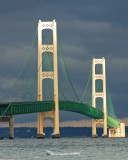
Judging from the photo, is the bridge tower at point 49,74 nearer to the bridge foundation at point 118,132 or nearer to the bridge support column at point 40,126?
the bridge support column at point 40,126

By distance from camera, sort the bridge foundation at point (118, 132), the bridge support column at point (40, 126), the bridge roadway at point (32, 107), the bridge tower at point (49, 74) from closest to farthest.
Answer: the bridge roadway at point (32, 107)
the bridge tower at point (49, 74)
the bridge support column at point (40, 126)
the bridge foundation at point (118, 132)

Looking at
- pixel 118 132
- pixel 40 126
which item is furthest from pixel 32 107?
pixel 118 132

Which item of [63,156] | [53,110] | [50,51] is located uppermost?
[50,51]

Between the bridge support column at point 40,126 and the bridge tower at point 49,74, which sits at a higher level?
the bridge tower at point 49,74

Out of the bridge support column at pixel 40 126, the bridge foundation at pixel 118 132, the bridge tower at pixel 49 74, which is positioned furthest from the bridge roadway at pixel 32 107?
the bridge foundation at pixel 118 132

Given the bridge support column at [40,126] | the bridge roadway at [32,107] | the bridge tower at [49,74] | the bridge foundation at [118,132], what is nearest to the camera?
the bridge roadway at [32,107]

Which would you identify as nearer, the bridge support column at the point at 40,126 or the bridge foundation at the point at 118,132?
the bridge support column at the point at 40,126

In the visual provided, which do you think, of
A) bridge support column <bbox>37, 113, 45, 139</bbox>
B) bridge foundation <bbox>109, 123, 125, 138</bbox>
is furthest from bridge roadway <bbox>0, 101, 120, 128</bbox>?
bridge foundation <bbox>109, 123, 125, 138</bbox>

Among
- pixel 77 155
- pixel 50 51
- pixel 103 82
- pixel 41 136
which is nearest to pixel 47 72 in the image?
pixel 50 51

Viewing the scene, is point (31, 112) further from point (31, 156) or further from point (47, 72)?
point (31, 156)

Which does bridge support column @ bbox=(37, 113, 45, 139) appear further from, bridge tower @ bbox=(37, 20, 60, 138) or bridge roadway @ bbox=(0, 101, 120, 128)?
bridge roadway @ bbox=(0, 101, 120, 128)

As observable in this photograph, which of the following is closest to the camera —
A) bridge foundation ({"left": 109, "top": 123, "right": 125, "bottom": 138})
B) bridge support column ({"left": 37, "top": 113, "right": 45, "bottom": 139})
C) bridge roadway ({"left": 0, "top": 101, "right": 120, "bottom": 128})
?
bridge roadway ({"left": 0, "top": 101, "right": 120, "bottom": 128})
